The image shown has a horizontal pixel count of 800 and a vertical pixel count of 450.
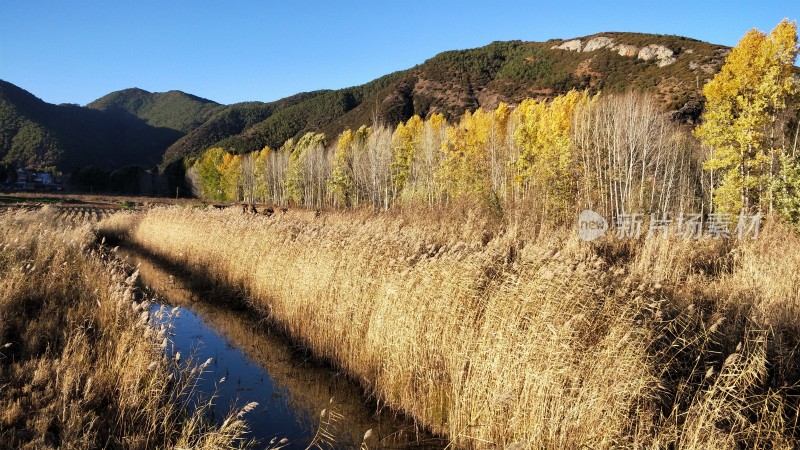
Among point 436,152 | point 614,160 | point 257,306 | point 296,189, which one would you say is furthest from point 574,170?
point 296,189

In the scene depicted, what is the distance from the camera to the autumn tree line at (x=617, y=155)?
17562 mm

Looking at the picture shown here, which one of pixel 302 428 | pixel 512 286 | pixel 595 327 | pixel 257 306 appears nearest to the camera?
pixel 595 327

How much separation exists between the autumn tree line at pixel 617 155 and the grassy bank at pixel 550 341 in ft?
33.9

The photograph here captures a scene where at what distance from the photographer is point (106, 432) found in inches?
138

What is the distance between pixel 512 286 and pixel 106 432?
3.78m

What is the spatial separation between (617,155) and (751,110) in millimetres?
8109

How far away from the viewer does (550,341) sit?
3.92 meters

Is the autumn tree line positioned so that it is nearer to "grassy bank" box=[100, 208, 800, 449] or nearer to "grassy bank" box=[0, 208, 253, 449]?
"grassy bank" box=[100, 208, 800, 449]

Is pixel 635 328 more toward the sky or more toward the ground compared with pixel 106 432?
more toward the sky

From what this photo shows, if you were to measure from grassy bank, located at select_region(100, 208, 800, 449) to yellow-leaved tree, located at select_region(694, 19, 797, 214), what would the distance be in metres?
11.6

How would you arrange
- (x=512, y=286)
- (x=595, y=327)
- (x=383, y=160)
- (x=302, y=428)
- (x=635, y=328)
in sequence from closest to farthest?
(x=635, y=328) < (x=595, y=327) < (x=512, y=286) < (x=302, y=428) < (x=383, y=160)

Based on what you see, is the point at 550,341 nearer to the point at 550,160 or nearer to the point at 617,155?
the point at 550,160

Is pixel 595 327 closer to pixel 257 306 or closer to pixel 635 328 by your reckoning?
pixel 635 328
